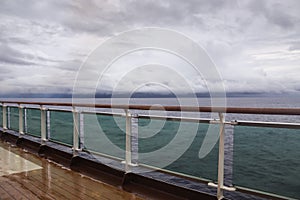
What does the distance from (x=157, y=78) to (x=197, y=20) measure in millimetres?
2948

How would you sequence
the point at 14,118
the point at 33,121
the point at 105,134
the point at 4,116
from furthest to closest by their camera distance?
1. the point at 4,116
2. the point at 14,118
3. the point at 33,121
4. the point at 105,134

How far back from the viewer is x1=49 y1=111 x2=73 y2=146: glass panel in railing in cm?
367

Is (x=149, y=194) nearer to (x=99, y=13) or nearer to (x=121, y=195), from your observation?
(x=121, y=195)

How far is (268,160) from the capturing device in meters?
1.87

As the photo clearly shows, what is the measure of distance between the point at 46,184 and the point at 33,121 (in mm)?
2466

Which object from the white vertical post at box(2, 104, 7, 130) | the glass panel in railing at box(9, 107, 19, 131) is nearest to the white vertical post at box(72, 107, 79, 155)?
the glass panel in railing at box(9, 107, 19, 131)

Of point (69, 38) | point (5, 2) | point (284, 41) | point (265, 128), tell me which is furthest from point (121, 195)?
point (284, 41)

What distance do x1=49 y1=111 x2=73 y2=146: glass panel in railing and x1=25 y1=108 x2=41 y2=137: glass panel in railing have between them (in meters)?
0.46

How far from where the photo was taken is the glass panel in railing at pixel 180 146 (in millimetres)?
2166

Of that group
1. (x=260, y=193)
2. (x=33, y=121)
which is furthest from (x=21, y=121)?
(x=260, y=193)

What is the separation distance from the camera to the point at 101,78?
6.87m

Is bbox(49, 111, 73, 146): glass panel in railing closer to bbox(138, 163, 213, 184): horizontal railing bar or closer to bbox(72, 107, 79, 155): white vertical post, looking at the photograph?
bbox(72, 107, 79, 155): white vertical post

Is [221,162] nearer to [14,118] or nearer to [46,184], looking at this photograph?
[46,184]

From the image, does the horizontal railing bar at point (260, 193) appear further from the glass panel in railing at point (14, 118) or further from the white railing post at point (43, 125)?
the glass panel in railing at point (14, 118)
